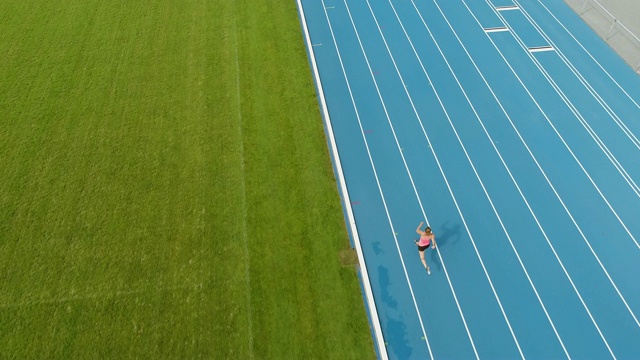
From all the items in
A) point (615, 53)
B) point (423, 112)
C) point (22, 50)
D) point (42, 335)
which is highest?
point (615, 53)

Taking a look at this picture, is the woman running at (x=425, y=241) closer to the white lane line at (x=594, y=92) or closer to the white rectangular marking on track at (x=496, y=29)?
the white lane line at (x=594, y=92)

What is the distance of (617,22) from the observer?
14.7 m

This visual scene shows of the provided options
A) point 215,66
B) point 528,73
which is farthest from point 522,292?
point 215,66

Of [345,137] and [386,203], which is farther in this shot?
[345,137]

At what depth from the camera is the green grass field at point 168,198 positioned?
28.6 feet

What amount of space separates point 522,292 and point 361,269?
3.38 metres

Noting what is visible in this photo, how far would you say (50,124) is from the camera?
41.1 feet

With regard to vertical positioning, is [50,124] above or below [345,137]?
below

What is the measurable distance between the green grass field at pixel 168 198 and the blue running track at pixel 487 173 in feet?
3.17

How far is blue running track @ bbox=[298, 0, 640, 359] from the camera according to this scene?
8.79 metres

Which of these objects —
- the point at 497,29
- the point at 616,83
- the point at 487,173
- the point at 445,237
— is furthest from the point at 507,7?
the point at 445,237

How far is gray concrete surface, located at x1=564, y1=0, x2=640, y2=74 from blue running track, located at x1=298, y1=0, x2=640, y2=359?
1.29 ft

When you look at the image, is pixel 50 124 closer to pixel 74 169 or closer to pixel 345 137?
pixel 74 169

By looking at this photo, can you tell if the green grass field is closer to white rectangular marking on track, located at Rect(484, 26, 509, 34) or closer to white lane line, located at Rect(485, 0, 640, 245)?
white lane line, located at Rect(485, 0, 640, 245)
